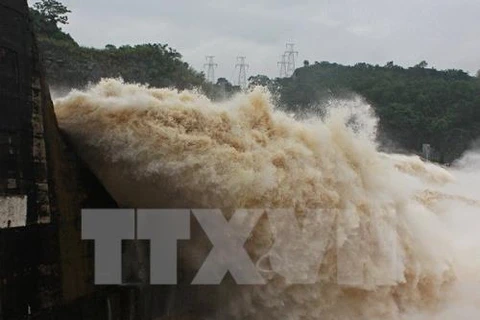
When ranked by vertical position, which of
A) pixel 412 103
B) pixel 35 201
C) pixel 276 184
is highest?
pixel 276 184

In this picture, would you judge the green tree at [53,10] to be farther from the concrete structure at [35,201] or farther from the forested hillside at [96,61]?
the concrete structure at [35,201]

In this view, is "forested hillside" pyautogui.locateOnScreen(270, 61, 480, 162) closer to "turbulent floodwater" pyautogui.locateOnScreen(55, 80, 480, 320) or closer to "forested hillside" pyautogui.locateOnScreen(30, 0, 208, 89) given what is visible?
"forested hillside" pyautogui.locateOnScreen(30, 0, 208, 89)

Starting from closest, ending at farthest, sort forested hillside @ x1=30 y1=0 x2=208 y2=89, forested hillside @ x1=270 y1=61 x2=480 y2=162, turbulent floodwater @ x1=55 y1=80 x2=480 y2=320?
turbulent floodwater @ x1=55 y1=80 x2=480 y2=320, forested hillside @ x1=30 y1=0 x2=208 y2=89, forested hillside @ x1=270 y1=61 x2=480 y2=162

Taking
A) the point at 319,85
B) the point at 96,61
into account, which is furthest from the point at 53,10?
the point at 319,85

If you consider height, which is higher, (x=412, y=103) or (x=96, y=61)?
(x=96, y=61)

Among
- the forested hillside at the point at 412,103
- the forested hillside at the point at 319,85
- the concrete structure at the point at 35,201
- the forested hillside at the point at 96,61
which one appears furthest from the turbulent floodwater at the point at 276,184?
the forested hillside at the point at 412,103

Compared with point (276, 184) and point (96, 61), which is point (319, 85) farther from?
point (276, 184)

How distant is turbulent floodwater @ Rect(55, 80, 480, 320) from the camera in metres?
7.31

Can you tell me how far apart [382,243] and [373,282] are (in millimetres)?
564

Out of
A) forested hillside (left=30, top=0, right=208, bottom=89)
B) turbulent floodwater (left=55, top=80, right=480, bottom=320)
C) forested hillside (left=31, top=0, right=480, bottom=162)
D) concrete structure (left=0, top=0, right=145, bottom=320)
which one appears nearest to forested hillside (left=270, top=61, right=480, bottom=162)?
forested hillside (left=31, top=0, right=480, bottom=162)

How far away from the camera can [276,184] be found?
7.57 m

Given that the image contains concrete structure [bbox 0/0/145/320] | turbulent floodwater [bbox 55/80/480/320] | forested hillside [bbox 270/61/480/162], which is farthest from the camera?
forested hillside [bbox 270/61/480/162]

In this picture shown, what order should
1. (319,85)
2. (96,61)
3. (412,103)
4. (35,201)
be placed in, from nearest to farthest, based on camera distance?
1. (35,201)
2. (96,61)
3. (412,103)
4. (319,85)

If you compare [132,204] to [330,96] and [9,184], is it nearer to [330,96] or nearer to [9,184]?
[9,184]
